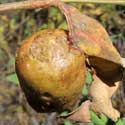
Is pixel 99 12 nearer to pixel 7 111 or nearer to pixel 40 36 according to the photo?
pixel 7 111

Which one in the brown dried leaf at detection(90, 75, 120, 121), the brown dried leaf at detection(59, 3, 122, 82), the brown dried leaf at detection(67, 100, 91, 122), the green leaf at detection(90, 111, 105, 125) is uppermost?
the brown dried leaf at detection(59, 3, 122, 82)

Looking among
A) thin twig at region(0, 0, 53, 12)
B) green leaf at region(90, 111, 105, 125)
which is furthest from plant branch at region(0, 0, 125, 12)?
green leaf at region(90, 111, 105, 125)

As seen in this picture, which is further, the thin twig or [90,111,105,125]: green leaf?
[90,111,105,125]: green leaf

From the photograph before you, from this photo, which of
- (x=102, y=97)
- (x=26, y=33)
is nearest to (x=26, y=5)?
(x=102, y=97)

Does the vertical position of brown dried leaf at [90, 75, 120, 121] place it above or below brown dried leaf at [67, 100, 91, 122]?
above

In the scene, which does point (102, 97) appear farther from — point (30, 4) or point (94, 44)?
point (30, 4)

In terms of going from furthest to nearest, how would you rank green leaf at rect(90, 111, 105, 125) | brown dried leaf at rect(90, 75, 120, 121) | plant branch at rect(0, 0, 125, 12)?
green leaf at rect(90, 111, 105, 125), brown dried leaf at rect(90, 75, 120, 121), plant branch at rect(0, 0, 125, 12)

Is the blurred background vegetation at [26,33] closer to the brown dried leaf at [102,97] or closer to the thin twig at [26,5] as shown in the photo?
the brown dried leaf at [102,97]

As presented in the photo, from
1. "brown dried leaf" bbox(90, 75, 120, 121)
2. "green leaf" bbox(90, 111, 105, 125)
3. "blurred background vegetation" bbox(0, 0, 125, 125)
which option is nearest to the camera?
"brown dried leaf" bbox(90, 75, 120, 121)

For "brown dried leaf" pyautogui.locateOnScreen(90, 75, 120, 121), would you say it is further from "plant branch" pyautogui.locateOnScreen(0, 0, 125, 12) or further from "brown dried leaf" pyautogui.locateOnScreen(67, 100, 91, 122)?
"plant branch" pyautogui.locateOnScreen(0, 0, 125, 12)

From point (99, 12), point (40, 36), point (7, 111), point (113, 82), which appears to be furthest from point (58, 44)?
point (7, 111)
